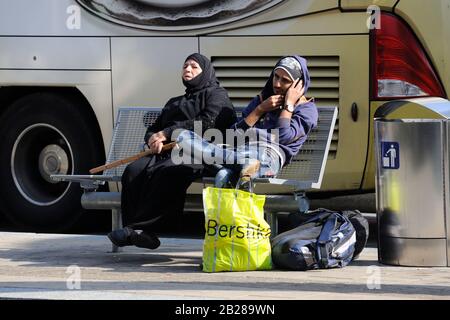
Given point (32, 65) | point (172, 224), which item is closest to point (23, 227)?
point (32, 65)

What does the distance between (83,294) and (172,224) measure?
4.12ft

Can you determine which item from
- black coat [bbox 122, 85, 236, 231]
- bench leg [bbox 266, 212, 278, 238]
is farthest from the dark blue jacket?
bench leg [bbox 266, 212, 278, 238]

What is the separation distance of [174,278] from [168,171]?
80 centimetres

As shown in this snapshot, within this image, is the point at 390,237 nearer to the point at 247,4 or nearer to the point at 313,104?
the point at 313,104

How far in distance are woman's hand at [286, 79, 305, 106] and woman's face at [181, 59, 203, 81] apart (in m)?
0.65

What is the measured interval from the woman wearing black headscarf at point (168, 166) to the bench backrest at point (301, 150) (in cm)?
36

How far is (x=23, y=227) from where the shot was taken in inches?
384

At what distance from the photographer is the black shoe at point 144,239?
302 inches

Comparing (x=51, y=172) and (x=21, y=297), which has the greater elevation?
(x=51, y=172)

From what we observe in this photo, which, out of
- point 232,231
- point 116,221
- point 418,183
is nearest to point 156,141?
point 116,221

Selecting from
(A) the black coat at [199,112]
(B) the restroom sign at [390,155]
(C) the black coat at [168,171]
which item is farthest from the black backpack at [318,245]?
(A) the black coat at [199,112]
